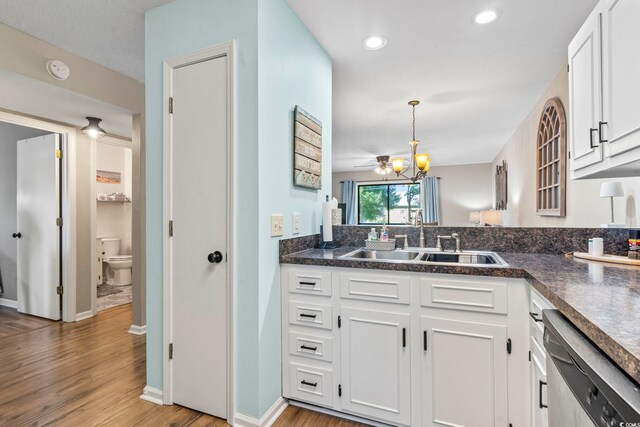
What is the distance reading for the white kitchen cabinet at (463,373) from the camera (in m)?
1.40

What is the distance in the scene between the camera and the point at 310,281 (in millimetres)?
1749

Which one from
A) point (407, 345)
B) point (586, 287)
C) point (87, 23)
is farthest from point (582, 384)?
point (87, 23)

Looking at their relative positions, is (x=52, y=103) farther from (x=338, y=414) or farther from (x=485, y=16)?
(x=485, y=16)

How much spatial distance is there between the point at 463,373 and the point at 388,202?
7.15 m

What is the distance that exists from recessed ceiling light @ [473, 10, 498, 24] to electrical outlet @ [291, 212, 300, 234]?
1.70 m

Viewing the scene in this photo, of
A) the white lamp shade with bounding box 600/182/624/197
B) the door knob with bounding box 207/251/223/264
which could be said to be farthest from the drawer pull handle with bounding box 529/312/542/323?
the door knob with bounding box 207/251/223/264

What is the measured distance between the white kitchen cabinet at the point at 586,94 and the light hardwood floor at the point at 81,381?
1.81 m

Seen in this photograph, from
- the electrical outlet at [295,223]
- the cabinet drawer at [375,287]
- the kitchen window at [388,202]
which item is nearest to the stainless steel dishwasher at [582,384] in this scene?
the cabinet drawer at [375,287]

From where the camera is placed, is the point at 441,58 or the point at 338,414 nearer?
the point at 338,414

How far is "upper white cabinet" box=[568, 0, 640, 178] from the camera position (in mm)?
1130

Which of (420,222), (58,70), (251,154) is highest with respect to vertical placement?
(58,70)

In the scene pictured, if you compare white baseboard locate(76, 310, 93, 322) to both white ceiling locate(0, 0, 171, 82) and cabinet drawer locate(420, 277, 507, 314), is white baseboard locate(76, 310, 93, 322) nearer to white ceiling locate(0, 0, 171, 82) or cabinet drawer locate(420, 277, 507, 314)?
white ceiling locate(0, 0, 171, 82)

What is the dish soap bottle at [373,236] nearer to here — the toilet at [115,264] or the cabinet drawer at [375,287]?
the cabinet drawer at [375,287]

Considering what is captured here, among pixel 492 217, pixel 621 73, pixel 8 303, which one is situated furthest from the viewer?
pixel 492 217
